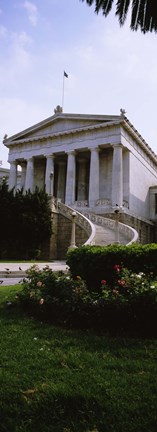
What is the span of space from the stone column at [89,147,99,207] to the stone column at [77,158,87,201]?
5.13 metres

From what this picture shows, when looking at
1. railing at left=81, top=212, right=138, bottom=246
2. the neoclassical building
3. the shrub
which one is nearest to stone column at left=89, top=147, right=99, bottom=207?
the neoclassical building

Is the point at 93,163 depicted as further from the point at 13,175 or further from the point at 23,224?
the point at 23,224

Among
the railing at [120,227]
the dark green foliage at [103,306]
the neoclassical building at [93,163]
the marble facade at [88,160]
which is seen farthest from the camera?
the marble facade at [88,160]

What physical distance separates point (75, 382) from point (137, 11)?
346 centimetres

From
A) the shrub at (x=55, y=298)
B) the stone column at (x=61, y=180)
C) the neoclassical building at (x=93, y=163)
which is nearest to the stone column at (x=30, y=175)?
the neoclassical building at (x=93, y=163)

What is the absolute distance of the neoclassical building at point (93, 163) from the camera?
116 ft

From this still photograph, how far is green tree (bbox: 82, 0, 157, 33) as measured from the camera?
8.63ft

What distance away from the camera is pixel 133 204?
125ft

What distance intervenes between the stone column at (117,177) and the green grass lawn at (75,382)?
2965 cm

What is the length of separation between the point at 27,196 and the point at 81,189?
59.2ft

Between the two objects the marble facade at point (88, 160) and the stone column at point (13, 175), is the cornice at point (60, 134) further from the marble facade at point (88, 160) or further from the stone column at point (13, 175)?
the stone column at point (13, 175)

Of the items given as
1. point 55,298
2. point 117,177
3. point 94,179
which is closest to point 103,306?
point 55,298

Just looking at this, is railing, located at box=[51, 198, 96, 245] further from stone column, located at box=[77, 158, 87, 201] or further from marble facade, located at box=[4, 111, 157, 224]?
stone column, located at box=[77, 158, 87, 201]

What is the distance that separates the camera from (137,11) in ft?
8.94
